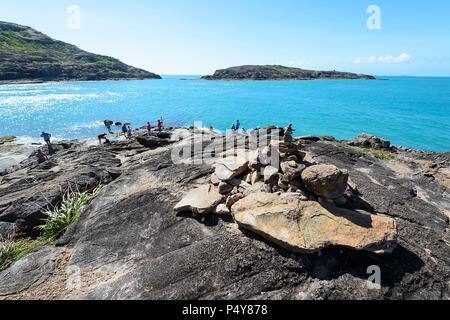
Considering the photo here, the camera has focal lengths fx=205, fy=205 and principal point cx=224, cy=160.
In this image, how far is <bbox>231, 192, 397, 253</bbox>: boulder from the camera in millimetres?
5262

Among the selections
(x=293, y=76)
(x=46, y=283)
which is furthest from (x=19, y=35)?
(x=46, y=283)

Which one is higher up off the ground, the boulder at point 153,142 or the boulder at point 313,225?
the boulder at point 153,142

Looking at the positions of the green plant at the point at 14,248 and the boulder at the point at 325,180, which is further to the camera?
the green plant at the point at 14,248

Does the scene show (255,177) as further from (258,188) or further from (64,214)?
(64,214)

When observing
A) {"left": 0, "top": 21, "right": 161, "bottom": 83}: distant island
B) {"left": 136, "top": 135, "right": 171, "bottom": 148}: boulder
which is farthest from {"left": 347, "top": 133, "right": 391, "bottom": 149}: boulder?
{"left": 0, "top": 21, "right": 161, "bottom": 83}: distant island

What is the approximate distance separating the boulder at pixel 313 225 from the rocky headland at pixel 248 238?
3 centimetres

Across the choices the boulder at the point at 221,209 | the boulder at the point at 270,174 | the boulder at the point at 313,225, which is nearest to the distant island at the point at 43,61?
the boulder at the point at 221,209

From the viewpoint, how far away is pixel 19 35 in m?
161

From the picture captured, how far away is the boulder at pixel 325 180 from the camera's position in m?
5.90

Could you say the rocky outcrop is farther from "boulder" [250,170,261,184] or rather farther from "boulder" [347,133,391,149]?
"boulder" [250,170,261,184]

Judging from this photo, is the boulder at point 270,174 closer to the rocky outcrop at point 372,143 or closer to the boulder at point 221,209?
the boulder at point 221,209

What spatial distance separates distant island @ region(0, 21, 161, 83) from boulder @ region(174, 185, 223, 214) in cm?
16307

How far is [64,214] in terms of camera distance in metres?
8.37
